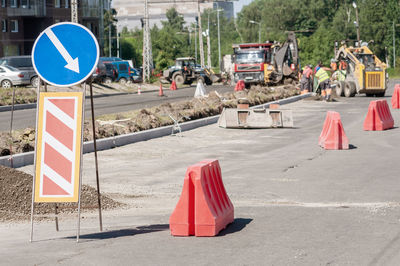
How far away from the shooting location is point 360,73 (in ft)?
135

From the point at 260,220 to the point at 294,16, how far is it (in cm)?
13447

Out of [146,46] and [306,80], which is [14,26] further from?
[306,80]

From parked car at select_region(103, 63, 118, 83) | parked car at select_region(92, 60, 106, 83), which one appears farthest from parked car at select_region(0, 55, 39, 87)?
parked car at select_region(103, 63, 118, 83)

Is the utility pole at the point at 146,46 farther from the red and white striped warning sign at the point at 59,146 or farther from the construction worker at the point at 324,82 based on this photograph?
the red and white striped warning sign at the point at 59,146

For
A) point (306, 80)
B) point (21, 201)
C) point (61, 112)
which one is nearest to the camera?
point (61, 112)

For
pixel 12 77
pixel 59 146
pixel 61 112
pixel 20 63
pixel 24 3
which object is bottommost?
pixel 59 146

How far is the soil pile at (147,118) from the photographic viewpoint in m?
16.7

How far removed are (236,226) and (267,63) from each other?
4310 centimetres

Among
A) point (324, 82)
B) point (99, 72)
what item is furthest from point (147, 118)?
point (99, 72)

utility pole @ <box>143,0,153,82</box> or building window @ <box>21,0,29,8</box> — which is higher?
building window @ <box>21,0,29,8</box>

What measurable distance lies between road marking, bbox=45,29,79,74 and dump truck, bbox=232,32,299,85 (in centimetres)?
4306

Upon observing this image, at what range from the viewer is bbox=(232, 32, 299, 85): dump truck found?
50.9 m

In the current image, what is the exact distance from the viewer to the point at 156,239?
26.5 feet

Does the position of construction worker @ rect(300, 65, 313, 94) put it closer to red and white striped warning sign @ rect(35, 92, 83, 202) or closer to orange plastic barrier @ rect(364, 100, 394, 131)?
orange plastic barrier @ rect(364, 100, 394, 131)
